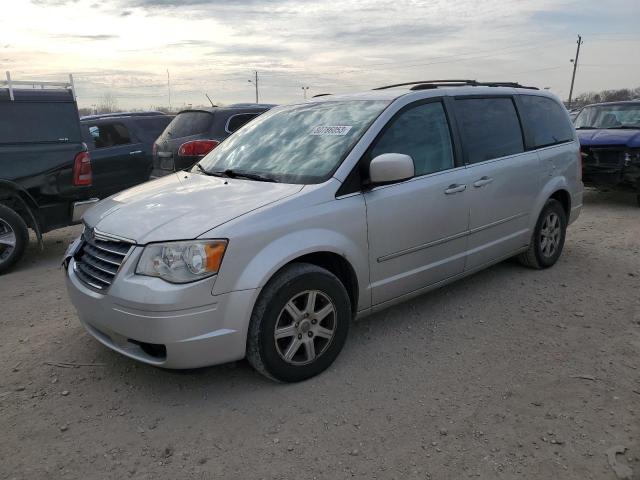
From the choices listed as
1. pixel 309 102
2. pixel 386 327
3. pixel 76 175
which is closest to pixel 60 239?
pixel 76 175

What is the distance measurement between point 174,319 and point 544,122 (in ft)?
13.7

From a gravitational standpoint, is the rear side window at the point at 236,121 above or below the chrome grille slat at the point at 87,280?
above

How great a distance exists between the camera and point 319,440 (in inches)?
111

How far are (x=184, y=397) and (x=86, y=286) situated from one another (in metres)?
0.89

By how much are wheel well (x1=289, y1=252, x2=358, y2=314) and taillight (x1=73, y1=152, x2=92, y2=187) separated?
3.94 m

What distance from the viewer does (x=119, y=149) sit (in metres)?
8.77

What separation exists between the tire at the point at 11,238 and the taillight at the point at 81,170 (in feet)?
2.41

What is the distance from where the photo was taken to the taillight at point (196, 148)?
7.89 m

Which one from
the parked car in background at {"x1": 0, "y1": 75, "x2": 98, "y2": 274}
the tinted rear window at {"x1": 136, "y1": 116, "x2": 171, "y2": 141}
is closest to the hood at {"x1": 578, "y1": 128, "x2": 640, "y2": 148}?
the tinted rear window at {"x1": 136, "y1": 116, "x2": 171, "y2": 141}

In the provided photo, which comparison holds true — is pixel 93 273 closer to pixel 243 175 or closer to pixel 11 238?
pixel 243 175

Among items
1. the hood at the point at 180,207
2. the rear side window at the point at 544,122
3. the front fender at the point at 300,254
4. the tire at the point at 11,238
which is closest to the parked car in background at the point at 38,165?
the tire at the point at 11,238

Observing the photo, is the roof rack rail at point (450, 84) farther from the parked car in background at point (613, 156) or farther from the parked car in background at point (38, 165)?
the parked car in background at point (613, 156)

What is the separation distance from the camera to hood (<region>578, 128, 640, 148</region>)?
343 inches

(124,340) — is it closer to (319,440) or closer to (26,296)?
(319,440)
